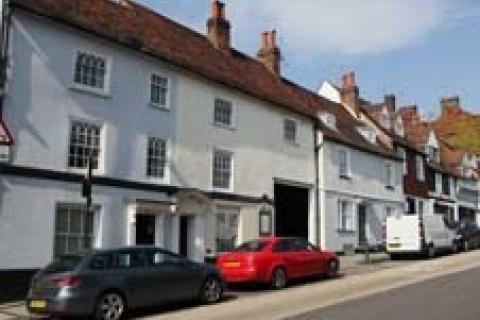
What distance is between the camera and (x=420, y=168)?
4947 cm

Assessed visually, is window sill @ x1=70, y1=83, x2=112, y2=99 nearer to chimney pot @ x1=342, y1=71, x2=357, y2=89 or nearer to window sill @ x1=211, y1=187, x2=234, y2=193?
window sill @ x1=211, y1=187, x2=234, y2=193

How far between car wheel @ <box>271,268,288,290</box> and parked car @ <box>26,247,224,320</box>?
3812 millimetres

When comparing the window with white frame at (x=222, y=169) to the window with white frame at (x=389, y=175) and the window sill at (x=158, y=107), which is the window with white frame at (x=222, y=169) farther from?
the window with white frame at (x=389, y=175)

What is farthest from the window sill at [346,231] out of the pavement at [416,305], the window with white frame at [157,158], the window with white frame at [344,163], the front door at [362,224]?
the pavement at [416,305]

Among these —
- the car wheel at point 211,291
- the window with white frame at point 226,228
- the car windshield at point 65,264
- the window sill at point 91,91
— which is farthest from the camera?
the window with white frame at point 226,228

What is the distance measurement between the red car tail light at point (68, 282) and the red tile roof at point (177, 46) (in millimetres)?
8061

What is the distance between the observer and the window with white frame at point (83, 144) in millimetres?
21500

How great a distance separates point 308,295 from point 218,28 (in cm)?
1578

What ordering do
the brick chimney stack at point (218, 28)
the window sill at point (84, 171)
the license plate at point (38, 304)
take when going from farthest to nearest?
the brick chimney stack at point (218, 28)
the window sill at point (84, 171)
the license plate at point (38, 304)

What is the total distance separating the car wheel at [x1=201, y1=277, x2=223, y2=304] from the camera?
18.6 metres

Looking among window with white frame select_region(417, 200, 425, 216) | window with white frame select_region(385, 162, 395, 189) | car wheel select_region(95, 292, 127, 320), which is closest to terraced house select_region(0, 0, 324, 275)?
car wheel select_region(95, 292, 127, 320)

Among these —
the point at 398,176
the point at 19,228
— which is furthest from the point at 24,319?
the point at 398,176

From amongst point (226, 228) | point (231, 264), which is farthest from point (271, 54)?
point (231, 264)

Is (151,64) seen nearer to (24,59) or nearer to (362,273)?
(24,59)
